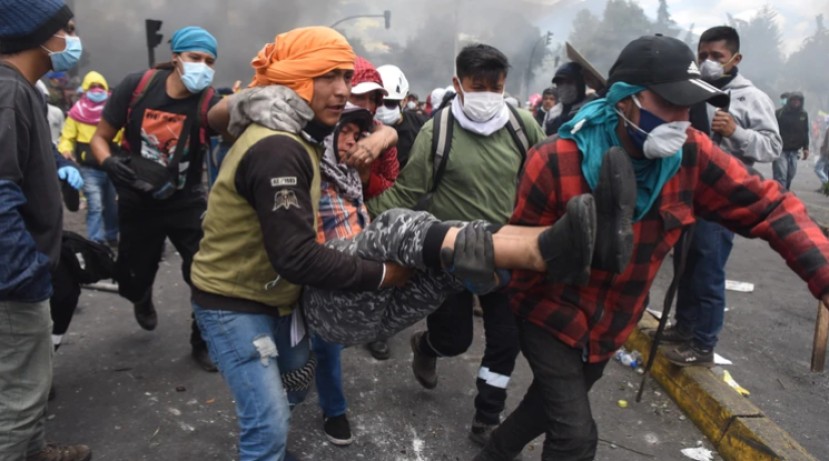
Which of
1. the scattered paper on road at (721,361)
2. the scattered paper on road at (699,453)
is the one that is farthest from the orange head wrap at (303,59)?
the scattered paper on road at (721,361)

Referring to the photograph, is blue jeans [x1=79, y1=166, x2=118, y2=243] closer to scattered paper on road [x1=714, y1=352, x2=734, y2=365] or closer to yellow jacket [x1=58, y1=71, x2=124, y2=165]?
yellow jacket [x1=58, y1=71, x2=124, y2=165]

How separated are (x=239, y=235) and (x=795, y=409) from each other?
3280 mm

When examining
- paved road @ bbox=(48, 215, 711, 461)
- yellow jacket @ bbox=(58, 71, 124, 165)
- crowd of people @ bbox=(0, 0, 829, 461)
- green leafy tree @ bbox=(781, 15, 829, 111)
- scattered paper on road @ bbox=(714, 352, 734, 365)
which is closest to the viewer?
crowd of people @ bbox=(0, 0, 829, 461)

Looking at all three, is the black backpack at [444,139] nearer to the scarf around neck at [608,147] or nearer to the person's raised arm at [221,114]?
the scarf around neck at [608,147]

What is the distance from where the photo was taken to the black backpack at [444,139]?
118 inches

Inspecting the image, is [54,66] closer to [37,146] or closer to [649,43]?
[37,146]

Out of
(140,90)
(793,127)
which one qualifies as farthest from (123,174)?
(793,127)

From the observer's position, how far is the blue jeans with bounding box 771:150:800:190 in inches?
383

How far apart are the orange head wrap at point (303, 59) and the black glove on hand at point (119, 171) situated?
1549mm

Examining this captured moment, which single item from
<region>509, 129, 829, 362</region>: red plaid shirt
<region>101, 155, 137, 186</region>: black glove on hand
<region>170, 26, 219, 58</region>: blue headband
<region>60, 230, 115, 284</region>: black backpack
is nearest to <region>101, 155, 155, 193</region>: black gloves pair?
<region>101, 155, 137, 186</region>: black glove on hand

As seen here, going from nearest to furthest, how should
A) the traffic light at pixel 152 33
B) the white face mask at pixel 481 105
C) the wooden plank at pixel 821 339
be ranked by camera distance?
the white face mask at pixel 481 105, the wooden plank at pixel 821 339, the traffic light at pixel 152 33

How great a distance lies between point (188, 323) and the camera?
4.35 meters

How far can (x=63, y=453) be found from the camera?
259 cm

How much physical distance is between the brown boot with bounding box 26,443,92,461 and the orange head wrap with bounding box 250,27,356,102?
1.89m
